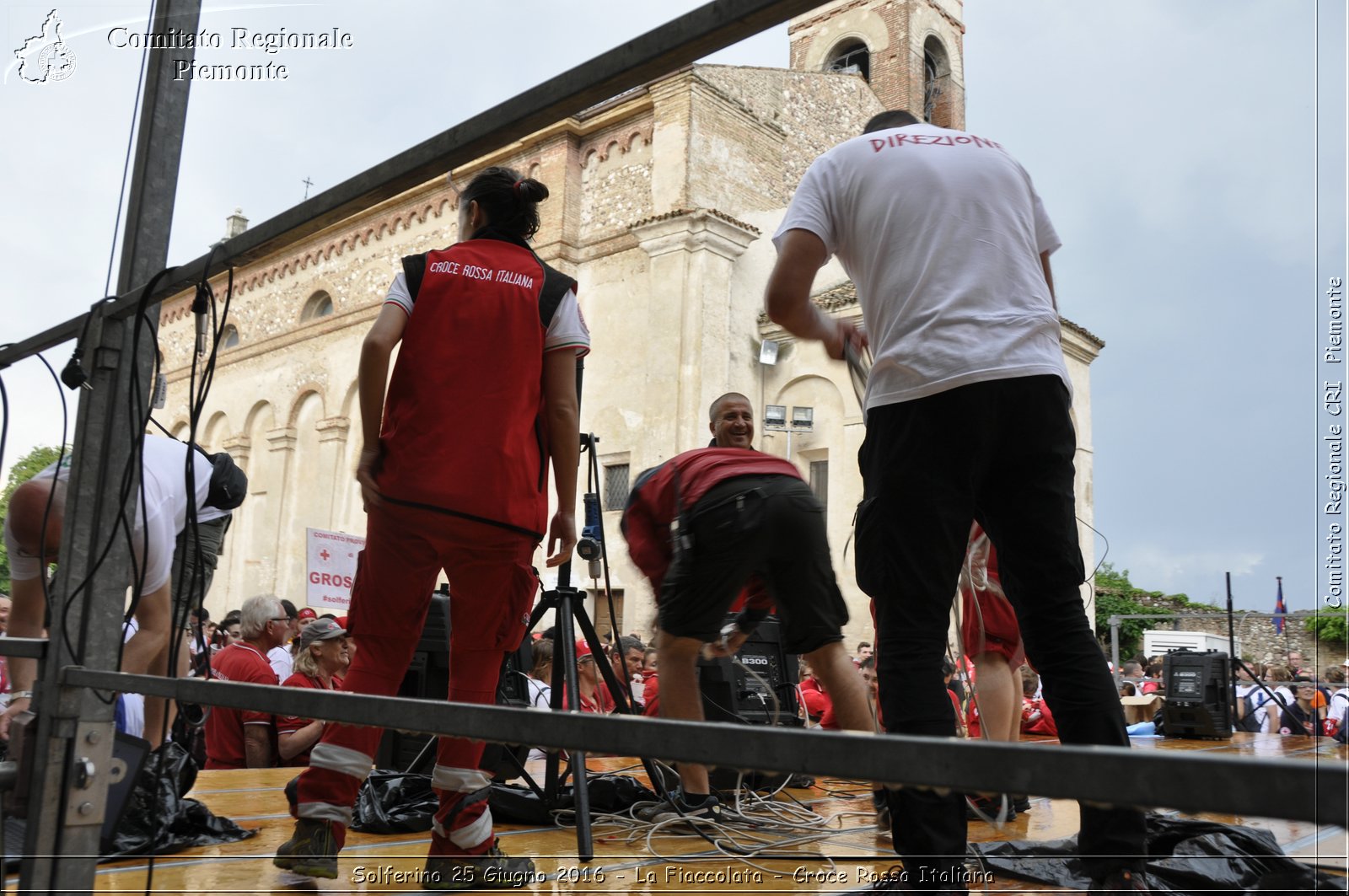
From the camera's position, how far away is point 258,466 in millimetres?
24391

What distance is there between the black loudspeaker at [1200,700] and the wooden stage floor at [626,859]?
491cm

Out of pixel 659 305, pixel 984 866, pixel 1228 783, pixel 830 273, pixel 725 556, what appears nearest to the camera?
pixel 1228 783

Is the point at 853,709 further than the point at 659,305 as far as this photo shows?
No

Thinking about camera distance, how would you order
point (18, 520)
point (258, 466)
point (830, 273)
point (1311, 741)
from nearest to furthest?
1. point (18, 520)
2. point (1311, 741)
3. point (830, 273)
4. point (258, 466)

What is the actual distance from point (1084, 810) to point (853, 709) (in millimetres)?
1182

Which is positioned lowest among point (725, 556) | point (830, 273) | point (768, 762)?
point (768, 762)

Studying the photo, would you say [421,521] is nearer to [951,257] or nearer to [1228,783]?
[951,257]

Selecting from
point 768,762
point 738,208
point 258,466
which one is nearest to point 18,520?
point 768,762

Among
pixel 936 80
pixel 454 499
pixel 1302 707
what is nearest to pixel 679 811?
pixel 454 499

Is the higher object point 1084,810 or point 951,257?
point 951,257

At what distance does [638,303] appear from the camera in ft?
59.6

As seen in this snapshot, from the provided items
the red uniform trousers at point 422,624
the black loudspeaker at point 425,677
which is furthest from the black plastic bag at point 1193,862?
the black loudspeaker at point 425,677

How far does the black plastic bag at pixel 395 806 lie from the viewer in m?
3.31

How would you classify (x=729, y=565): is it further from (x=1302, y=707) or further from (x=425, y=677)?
(x=1302, y=707)
